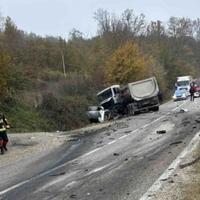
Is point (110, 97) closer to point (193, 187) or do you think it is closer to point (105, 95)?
point (105, 95)

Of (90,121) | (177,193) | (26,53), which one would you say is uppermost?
(26,53)

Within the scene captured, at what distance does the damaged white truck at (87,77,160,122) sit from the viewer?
132ft

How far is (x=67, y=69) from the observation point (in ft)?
220

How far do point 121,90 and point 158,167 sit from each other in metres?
30.1

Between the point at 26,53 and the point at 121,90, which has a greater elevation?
the point at 26,53

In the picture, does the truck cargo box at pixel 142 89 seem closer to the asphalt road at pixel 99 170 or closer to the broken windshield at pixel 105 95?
the broken windshield at pixel 105 95

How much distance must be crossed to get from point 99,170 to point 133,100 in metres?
27.0

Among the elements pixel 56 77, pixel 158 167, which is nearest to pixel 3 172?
pixel 158 167

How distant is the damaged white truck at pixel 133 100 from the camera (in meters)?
40.2

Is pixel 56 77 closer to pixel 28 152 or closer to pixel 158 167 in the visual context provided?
pixel 28 152

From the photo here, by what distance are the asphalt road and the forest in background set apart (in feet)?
66.8

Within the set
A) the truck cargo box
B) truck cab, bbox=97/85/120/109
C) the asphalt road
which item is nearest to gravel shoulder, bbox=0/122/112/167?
the asphalt road

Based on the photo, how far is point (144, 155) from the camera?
15.5 metres

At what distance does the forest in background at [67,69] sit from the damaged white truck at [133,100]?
3626 millimetres
